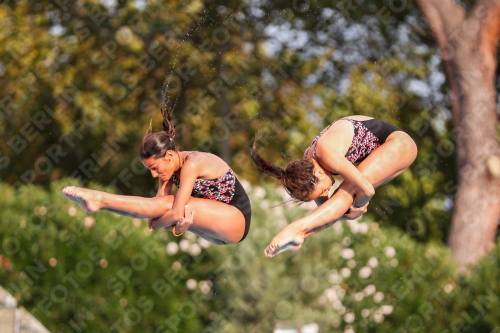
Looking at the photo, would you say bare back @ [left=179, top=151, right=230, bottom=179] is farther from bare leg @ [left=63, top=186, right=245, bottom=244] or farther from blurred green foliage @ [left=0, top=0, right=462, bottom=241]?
blurred green foliage @ [left=0, top=0, right=462, bottom=241]

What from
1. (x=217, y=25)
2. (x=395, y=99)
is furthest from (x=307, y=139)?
(x=217, y=25)

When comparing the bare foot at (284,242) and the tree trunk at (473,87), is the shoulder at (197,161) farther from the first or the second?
the tree trunk at (473,87)

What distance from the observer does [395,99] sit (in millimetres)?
19109

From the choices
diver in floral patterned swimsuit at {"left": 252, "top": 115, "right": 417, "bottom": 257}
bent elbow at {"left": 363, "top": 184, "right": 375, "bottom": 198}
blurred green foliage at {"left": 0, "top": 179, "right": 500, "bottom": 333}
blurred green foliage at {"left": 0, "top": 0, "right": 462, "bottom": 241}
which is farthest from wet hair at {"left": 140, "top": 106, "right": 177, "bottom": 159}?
blurred green foliage at {"left": 0, "top": 0, "right": 462, "bottom": 241}

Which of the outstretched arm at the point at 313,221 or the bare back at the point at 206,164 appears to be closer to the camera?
the outstretched arm at the point at 313,221

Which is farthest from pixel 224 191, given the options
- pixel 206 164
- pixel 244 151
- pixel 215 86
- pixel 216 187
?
pixel 244 151

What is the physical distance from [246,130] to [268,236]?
6.24 meters

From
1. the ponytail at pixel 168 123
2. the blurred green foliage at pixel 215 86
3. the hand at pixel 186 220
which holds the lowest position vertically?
the blurred green foliage at pixel 215 86

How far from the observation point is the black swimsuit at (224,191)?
296 inches

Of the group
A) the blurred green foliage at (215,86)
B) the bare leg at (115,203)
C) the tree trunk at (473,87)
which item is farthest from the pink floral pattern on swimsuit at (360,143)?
the blurred green foliage at (215,86)

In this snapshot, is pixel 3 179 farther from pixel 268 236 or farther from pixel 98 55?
pixel 268 236

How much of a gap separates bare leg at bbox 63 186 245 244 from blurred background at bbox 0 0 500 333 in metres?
3.58

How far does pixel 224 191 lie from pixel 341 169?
1.06 meters

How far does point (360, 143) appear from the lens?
7.44 m
